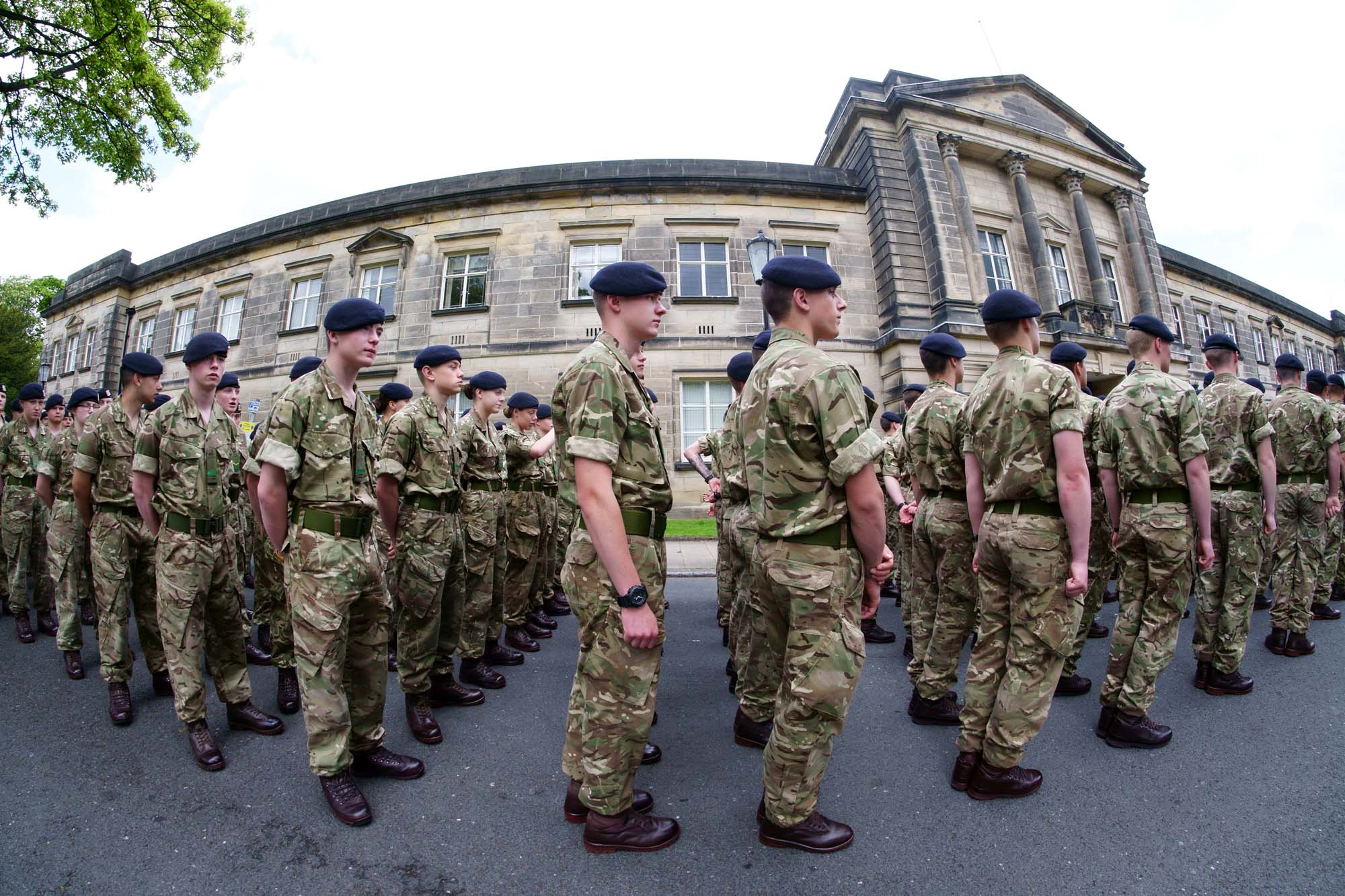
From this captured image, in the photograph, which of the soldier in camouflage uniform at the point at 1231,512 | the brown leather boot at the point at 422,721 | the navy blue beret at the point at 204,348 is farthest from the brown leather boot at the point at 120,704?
the soldier in camouflage uniform at the point at 1231,512

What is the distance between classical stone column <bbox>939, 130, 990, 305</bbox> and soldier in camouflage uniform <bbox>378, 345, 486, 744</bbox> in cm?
1537

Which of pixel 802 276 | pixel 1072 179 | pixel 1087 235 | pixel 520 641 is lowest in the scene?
pixel 520 641

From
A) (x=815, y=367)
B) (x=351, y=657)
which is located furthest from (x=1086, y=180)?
(x=351, y=657)

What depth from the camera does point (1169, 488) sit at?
356cm

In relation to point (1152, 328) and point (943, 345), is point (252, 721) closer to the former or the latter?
point (943, 345)

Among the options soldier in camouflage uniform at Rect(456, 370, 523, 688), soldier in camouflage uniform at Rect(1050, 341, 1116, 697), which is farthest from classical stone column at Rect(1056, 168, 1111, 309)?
soldier in camouflage uniform at Rect(456, 370, 523, 688)

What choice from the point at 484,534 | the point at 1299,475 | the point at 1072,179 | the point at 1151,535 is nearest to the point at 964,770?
the point at 1151,535

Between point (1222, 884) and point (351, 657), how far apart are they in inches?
150

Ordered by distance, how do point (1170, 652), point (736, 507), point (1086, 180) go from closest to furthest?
point (1170, 652), point (736, 507), point (1086, 180)

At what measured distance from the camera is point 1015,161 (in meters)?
18.0

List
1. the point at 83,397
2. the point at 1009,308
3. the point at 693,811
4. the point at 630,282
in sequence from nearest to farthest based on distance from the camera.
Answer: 1. the point at 630,282
2. the point at 693,811
3. the point at 1009,308
4. the point at 83,397

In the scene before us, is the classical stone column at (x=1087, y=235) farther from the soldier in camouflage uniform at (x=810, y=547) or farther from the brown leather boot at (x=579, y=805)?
the brown leather boot at (x=579, y=805)

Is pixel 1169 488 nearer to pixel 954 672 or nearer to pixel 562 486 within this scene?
pixel 954 672

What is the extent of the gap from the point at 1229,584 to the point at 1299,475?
2.38 metres
